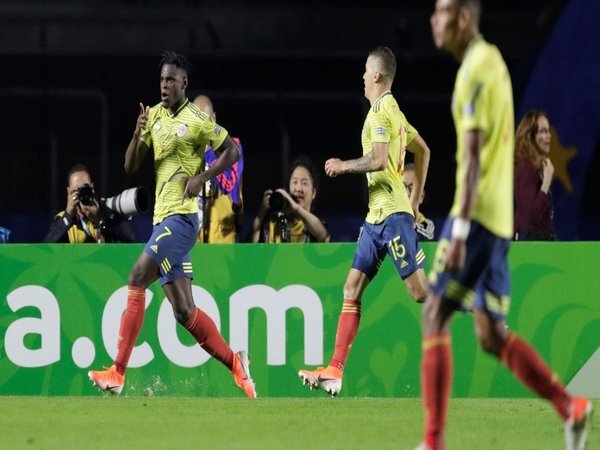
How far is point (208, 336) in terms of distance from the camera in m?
10.5

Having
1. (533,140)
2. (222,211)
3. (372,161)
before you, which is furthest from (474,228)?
(222,211)

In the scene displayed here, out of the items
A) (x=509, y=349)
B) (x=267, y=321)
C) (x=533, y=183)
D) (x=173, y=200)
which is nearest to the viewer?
(x=509, y=349)

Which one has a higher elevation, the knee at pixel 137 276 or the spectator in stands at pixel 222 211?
the spectator in stands at pixel 222 211

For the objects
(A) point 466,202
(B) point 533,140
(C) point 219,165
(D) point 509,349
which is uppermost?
(B) point 533,140

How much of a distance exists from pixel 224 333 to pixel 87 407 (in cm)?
215

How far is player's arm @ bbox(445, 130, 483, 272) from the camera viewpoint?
6.66m

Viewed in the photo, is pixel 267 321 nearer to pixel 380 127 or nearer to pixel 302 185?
pixel 302 185

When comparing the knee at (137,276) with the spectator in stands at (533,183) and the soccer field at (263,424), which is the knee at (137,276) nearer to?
the soccer field at (263,424)

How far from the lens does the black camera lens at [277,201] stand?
12117 mm

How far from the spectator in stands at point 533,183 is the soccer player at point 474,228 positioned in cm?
528

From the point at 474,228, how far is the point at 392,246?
3.35 meters

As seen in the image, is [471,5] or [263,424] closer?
[471,5]

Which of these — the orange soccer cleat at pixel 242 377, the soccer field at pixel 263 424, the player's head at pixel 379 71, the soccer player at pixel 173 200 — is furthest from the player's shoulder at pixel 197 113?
the soccer field at pixel 263 424

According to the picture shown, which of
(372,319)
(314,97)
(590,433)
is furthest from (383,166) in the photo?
(314,97)
